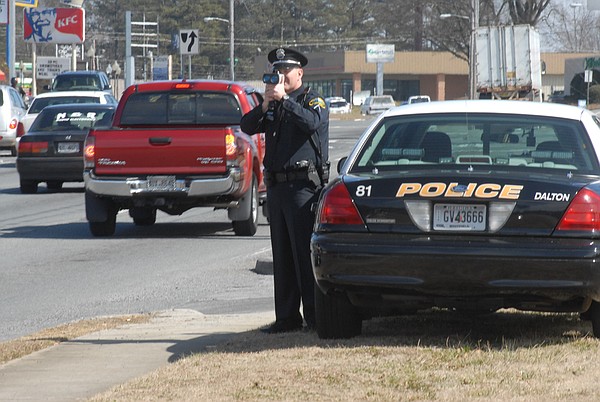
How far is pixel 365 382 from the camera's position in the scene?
20.8ft

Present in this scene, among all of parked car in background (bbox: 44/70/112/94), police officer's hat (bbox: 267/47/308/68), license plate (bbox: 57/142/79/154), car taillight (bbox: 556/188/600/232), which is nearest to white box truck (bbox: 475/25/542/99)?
parked car in background (bbox: 44/70/112/94)

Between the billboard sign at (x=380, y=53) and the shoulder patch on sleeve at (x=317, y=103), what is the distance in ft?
329

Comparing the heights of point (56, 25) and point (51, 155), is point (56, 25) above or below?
above

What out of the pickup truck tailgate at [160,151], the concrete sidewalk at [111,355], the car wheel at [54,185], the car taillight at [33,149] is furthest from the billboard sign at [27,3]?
the concrete sidewalk at [111,355]

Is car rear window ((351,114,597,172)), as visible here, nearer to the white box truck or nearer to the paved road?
the paved road

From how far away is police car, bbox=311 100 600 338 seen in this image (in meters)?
6.97

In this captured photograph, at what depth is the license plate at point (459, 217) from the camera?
7.07 meters

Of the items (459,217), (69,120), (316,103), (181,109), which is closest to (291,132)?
(316,103)

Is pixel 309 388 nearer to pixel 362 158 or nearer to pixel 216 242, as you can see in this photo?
pixel 362 158

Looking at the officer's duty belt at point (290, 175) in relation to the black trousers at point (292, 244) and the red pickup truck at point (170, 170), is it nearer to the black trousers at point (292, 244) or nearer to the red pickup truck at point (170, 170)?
the black trousers at point (292, 244)

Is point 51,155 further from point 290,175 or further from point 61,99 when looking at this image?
point 290,175

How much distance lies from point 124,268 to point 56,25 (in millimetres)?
66805

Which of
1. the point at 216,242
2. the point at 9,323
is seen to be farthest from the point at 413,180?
the point at 216,242

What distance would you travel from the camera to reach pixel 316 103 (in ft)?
26.5
